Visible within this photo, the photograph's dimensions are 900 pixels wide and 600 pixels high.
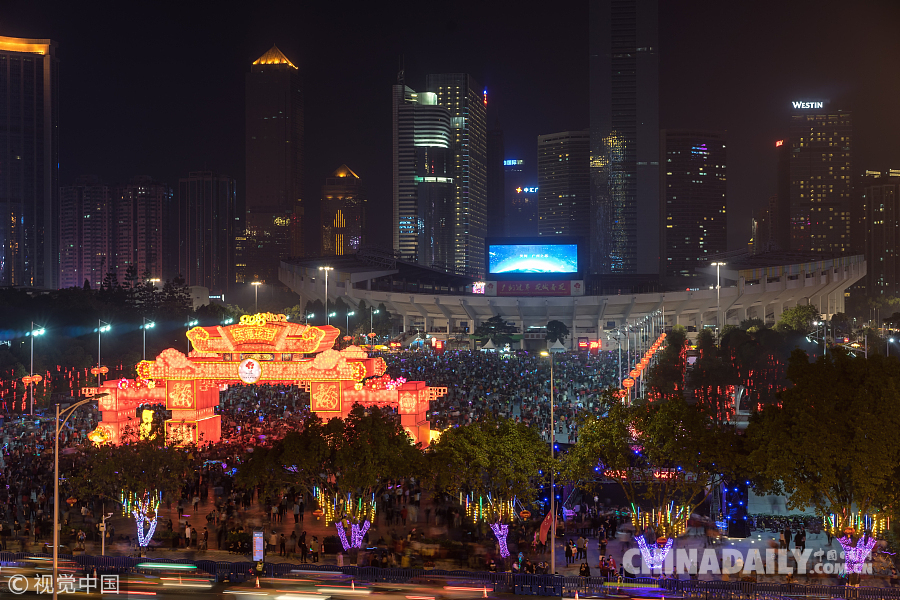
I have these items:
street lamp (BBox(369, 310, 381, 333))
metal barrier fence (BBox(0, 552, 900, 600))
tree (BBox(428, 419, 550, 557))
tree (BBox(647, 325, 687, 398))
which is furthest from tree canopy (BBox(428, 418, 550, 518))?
street lamp (BBox(369, 310, 381, 333))

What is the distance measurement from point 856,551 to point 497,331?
77.7m

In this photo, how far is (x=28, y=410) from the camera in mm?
48625

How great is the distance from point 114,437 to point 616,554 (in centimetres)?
2001

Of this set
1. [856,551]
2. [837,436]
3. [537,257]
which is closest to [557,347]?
[537,257]

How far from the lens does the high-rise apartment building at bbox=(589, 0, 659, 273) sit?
178m

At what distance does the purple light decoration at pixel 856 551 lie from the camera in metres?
19.8

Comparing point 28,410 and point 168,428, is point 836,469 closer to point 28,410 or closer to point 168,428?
point 168,428

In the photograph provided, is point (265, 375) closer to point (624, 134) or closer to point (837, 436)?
point (837, 436)

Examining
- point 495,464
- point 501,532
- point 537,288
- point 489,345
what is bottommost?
point 501,532

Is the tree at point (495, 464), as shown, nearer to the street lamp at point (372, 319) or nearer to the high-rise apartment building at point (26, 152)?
the street lamp at point (372, 319)

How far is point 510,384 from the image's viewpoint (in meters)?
52.2

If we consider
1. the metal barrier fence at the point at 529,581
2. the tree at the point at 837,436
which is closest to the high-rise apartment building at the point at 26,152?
the metal barrier fence at the point at 529,581

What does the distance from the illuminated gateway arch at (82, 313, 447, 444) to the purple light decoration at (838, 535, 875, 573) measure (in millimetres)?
15600

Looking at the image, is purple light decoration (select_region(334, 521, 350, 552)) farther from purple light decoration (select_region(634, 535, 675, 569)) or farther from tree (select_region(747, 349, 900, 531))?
tree (select_region(747, 349, 900, 531))
